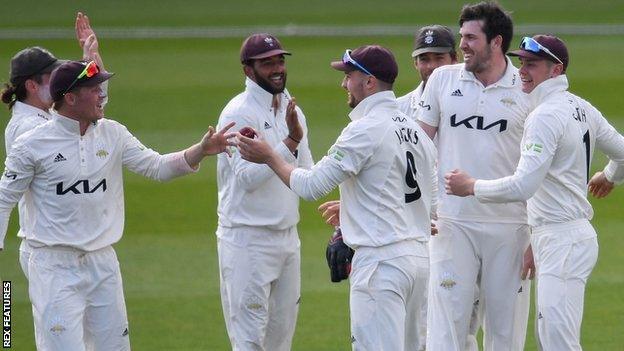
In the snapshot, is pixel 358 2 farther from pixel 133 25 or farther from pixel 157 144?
pixel 157 144

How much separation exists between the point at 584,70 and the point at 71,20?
9312 mm

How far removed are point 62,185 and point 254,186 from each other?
110 cm

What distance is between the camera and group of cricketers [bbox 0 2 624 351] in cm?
668

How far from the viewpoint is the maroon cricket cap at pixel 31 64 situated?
7.68 metres

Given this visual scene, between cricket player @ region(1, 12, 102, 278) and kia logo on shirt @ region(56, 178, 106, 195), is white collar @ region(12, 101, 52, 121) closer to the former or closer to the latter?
cricket player @ region(1, 12, 102, 278)

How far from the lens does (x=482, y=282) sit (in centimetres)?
745

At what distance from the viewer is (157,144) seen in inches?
572

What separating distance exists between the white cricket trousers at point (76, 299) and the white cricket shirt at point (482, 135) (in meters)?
1.99

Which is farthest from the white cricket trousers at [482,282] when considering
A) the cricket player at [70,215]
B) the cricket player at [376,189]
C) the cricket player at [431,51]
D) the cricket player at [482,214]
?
the cricket player at [70,215]

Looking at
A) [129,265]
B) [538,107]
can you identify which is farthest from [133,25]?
[538,107]

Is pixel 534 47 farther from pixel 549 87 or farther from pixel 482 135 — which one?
pixel 482 135

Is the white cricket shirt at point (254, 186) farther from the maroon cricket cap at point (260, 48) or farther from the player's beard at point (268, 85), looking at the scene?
the maroon cricket cap at point (260, 48)

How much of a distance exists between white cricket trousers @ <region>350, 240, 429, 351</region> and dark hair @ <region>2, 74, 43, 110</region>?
7.85 ft

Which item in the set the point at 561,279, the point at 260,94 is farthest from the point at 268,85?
the point at 561,279
